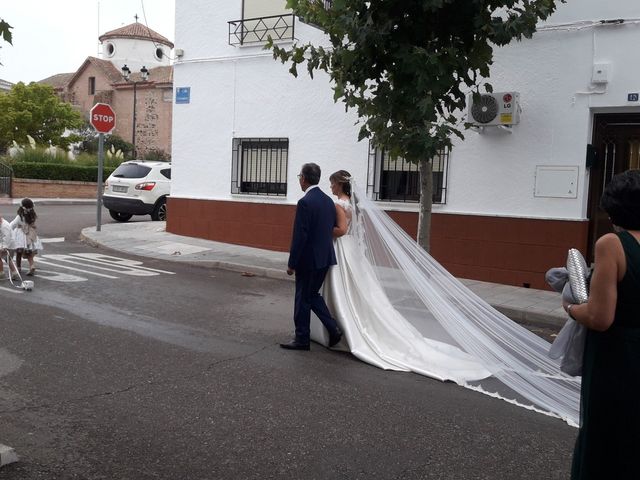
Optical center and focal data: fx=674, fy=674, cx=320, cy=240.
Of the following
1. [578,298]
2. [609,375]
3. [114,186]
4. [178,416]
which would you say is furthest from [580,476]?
[114,186]

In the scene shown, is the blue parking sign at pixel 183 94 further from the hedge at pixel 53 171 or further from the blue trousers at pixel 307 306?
the hedge at pixel 53 171

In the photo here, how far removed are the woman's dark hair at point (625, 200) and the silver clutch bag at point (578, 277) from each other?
23 centimetres

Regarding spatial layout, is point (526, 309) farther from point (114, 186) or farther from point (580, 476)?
point (114, 186)

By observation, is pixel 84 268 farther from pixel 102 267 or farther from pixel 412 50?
pixel 412 50

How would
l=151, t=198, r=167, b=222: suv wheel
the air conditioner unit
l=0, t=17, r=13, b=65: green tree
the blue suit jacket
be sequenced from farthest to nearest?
l=151, t=198, r=167, b=222: suv wheel < the air conditioner unit < the blue suit jacket < l=0, t=17, r=13, b=65: green tree

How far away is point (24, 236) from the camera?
9.54 meters

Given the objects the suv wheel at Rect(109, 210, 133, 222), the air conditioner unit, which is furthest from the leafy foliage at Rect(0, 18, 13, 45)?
the suv wheel at Rect(109, 210, 133, 222)

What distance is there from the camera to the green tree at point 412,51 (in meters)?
7.88

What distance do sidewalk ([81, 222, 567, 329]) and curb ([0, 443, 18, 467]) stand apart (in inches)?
264

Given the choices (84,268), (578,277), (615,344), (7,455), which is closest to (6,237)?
(84,268)

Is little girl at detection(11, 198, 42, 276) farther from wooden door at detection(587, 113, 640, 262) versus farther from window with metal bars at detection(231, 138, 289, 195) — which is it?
wooden door at detection(587, 113, 640, 262)

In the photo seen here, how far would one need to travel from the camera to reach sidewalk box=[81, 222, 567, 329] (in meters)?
9.03

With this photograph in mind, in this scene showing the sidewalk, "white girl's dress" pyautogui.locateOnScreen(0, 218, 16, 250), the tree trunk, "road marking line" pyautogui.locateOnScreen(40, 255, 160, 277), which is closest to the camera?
A: the sidewalk

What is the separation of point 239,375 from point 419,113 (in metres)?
4.01
